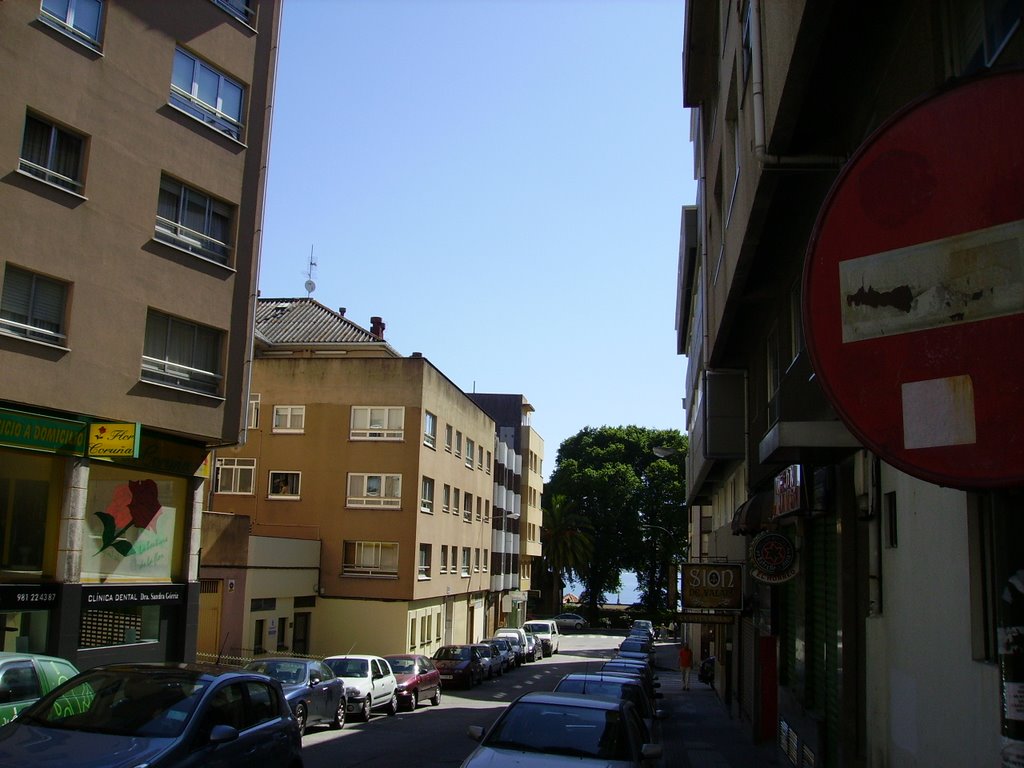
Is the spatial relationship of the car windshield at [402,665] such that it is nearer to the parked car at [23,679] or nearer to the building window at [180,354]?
the building window at [180,354]

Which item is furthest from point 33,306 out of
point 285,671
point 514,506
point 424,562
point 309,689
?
point 514,506

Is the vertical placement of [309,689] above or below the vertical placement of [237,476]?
below

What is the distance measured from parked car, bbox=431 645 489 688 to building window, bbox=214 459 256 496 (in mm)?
10427

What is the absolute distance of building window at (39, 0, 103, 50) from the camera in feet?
56.8

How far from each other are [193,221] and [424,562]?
842 inches

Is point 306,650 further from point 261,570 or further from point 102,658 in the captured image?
point 102,658

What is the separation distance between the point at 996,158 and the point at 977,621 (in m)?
3.84

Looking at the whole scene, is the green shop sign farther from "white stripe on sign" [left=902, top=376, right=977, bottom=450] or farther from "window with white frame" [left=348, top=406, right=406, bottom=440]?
"window with white frame" [left=348, top=406, right=406, bottom=440]

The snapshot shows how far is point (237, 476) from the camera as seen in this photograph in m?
37.6

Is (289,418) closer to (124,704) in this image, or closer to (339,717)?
(339,717)

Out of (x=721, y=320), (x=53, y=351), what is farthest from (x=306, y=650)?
(x=721, y=320)

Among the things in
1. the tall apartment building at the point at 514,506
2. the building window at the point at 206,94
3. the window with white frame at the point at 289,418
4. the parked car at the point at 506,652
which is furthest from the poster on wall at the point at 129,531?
the tall apartment building at the point at 514,506

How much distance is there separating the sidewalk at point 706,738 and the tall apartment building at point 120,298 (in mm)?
10778

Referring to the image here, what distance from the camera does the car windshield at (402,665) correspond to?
25.8 metres
